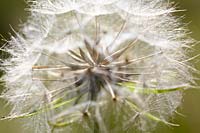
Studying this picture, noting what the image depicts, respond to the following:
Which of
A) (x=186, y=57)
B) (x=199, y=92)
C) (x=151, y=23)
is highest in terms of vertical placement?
(x=151, y=23)

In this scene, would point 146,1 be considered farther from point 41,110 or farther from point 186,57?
point 41,110

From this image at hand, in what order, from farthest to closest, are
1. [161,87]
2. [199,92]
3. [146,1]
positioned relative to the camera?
[199,92] → [146,1] → [161,87]

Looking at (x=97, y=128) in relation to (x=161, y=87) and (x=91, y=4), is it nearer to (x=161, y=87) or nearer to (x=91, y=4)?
(x=161, y=87)

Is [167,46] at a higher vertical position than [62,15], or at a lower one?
lower

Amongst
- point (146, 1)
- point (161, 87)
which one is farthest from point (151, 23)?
point (161, 87)

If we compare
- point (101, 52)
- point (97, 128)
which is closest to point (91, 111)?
point (97, 128)

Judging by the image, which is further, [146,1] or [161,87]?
[146,1]

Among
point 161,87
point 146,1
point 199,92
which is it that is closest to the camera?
point 161,87
